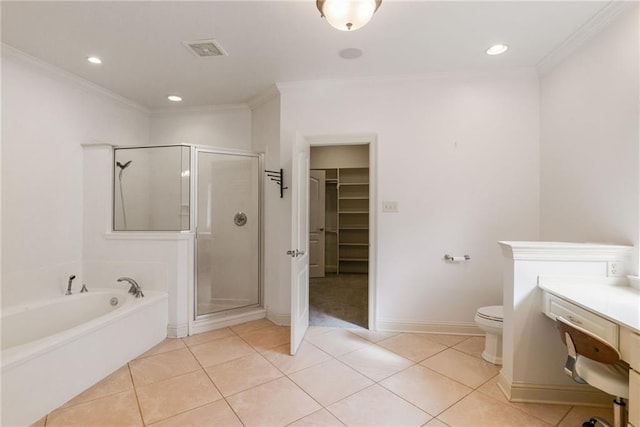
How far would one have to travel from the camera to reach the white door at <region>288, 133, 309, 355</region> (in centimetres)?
248

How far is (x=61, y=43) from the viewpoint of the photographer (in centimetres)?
228

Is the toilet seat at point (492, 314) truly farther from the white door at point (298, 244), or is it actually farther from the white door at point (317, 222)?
the white door at point (317, 222)

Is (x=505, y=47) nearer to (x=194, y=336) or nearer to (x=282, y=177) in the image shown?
(x=282, y=177)

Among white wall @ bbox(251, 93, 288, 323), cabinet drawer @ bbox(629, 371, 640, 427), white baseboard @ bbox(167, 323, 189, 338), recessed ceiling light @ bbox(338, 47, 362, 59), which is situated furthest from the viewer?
white wall @ bbox(251, 93, 288, 323)

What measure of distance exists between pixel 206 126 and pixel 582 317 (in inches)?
161

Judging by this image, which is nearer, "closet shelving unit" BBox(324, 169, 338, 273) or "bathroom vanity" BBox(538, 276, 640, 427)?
"bathroom vanity" BBox(538, 276, 640, 427)

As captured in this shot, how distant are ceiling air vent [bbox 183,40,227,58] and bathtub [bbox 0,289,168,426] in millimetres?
2264

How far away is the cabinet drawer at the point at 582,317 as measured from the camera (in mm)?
1337

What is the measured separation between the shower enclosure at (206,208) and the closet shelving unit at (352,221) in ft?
8.19

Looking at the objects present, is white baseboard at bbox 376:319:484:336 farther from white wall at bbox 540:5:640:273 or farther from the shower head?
the shower head

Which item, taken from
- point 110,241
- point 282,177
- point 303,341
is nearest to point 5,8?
point 110,241

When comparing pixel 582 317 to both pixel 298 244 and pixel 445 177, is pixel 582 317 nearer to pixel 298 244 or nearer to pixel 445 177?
pixel 445 177

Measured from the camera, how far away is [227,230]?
335 centimetres

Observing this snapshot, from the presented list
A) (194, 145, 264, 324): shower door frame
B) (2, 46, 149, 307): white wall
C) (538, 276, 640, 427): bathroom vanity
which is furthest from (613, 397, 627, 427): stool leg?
(2, 46, 149, 307): white wall
